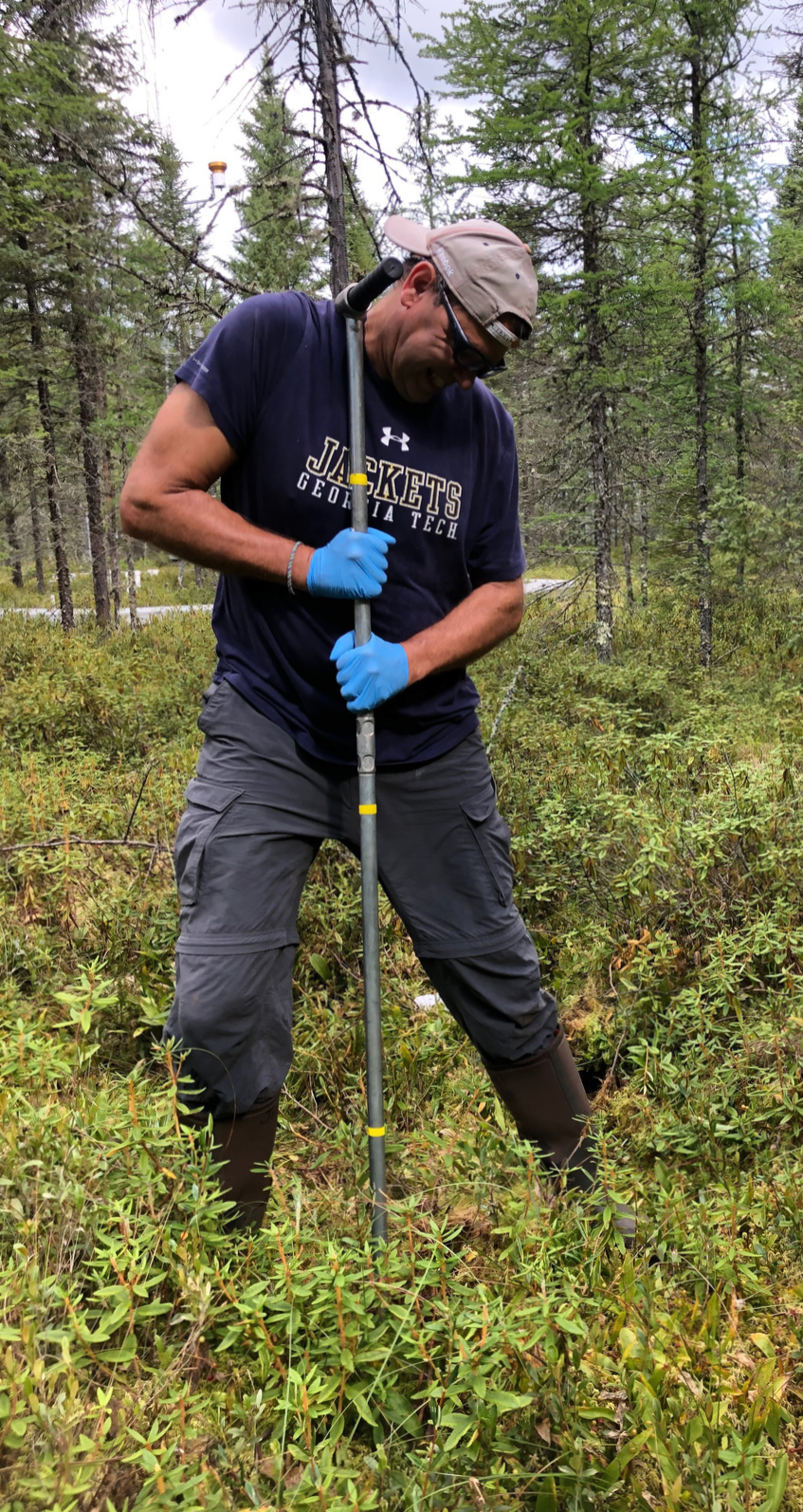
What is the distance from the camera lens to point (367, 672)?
2422mm

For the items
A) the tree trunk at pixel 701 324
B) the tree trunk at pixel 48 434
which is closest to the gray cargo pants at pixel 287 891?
the tree trunk at pixel 701 324

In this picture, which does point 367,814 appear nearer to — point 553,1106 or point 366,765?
point 366,765

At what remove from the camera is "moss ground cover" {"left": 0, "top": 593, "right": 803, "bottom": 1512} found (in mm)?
1672

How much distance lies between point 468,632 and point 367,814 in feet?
2.15

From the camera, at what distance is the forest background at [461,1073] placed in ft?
5.63

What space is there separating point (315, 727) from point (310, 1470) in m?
1.66

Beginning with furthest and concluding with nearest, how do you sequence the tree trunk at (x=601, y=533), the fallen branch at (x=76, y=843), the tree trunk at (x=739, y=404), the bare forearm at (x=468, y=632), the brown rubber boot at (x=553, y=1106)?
the tree trunk at (x=739, y=404)
the tree trunk at (x=601, y=533)
the fallen branch at (x=76, y=843)
the brown rubber boot at (x=553, y=1106)
the bare forearm at (x=468, y=632)

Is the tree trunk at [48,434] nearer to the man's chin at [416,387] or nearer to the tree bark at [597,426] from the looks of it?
the tree bark at [597,426]

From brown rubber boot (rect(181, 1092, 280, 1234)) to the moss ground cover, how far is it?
0.07m

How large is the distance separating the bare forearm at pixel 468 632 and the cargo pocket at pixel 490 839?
0.43 m

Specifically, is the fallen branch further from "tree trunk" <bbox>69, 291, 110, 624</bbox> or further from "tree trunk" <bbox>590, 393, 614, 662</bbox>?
"tree trunk" <bbox>69, 291, 110, 624</bbox>

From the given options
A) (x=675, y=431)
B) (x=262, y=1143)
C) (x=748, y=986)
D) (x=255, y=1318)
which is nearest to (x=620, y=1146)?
(x=748, y=986)

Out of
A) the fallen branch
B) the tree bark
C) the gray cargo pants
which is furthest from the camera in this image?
the tree bark

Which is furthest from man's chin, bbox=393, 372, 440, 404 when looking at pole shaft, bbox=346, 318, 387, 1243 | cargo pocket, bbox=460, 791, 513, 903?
cargo pocket, bbox=460, 791, 513, 903
